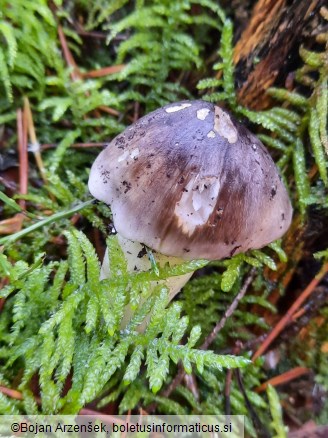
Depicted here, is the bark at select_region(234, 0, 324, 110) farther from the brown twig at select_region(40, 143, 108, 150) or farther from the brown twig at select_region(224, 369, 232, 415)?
the brown twig at select_region(224, 369, 232, 415)

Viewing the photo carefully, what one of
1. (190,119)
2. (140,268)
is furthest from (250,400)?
(190,119)

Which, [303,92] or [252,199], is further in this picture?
[303,92]

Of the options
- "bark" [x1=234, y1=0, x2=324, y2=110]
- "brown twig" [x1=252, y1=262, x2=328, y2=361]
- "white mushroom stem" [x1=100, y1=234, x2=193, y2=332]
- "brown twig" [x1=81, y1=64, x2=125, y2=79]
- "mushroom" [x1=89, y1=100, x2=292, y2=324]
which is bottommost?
"brown twig" [x1=252, y1=262, x2=328, y2=361]

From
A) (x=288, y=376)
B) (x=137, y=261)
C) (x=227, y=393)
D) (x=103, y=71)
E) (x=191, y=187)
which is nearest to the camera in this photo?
(x=191, y=187)

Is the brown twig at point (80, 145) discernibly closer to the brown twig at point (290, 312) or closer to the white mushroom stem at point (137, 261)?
the white mushroom stem at point (137, 261)

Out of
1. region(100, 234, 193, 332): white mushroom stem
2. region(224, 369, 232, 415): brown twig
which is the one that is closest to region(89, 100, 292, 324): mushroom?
region(100, 234, 193, 332): white mushroom stem

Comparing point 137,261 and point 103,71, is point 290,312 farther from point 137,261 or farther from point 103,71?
point 103,71

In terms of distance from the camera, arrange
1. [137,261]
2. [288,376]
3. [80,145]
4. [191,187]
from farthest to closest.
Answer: [80,145]
[288,376]
[137,261]
[191,187]

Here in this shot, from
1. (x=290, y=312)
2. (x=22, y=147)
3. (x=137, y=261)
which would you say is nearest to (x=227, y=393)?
(x=290, y=312)

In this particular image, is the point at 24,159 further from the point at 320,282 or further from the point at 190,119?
the point at 320,282
